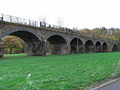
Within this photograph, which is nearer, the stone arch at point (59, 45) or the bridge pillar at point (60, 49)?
the stone arch at point (59, 45)

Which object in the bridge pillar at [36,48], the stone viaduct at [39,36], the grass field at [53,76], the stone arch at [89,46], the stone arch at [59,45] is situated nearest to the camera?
the grass field at [53,76]

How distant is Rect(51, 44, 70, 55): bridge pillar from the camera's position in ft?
101

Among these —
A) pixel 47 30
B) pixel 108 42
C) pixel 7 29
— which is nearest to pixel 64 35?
pixel 47 30

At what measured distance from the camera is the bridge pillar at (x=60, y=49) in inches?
1216

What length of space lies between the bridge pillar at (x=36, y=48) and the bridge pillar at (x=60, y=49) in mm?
8172

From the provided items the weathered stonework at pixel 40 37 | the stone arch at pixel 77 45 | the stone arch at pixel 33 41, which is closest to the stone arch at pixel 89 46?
the weathered stonework at pixel 40 37

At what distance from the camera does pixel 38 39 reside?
23000 mm

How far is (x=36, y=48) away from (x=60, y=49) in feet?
28.5

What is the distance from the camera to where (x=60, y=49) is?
1246 inches

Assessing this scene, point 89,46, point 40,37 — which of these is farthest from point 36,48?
point 89,46

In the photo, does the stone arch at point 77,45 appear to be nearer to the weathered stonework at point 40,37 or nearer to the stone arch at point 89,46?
the weathered stonework at point 40,37

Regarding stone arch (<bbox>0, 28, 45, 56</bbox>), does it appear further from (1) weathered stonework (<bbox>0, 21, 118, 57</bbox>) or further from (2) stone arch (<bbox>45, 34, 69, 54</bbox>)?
(2) stone arch (<bbox>45, 34, 69, 54</bbox>)

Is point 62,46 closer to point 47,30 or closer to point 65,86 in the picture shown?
point 47,30

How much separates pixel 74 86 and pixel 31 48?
22.0 m
